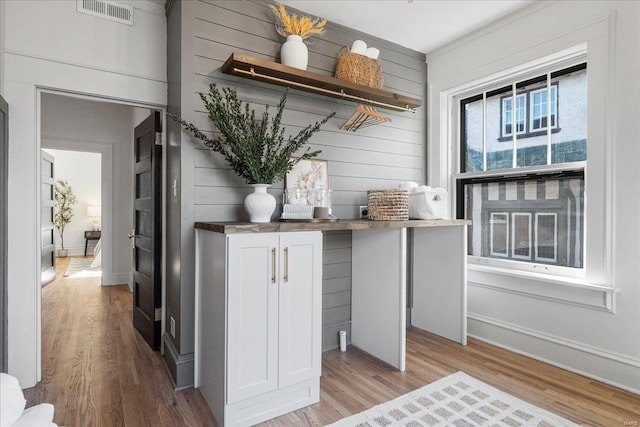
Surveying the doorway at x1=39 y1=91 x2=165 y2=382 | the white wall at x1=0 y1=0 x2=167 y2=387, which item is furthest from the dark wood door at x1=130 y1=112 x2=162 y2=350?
the doorway at x1=39 y1=91 x2=165 y2=382

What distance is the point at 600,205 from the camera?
229 centimetres

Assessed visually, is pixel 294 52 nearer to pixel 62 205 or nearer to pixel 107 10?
pixel 107 10

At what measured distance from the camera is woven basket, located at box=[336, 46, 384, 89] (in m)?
2.67

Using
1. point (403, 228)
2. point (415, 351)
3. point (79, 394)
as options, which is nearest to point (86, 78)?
point (79, 394)

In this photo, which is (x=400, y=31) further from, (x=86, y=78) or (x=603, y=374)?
(x=603, y=374)

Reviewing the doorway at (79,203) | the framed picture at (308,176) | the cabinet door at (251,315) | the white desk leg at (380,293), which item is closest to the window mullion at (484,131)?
the white desk leg at (380,293)

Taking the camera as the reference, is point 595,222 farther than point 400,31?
No

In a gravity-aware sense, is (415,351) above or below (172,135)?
below

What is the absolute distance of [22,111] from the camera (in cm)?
214

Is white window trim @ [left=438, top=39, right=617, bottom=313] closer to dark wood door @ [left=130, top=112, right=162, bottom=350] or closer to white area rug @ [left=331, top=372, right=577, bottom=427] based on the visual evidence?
white area rug @ [left=331, top=372, right=577, bottom=427]

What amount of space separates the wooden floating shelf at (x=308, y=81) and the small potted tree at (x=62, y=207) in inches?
298

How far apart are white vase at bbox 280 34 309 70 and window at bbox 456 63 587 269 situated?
1.77 m

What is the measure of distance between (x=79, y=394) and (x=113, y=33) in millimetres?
2346

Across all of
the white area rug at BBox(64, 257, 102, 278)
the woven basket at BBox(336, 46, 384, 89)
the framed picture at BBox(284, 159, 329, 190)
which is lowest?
the white area rug at BBox(64, 257, 102, 278)
